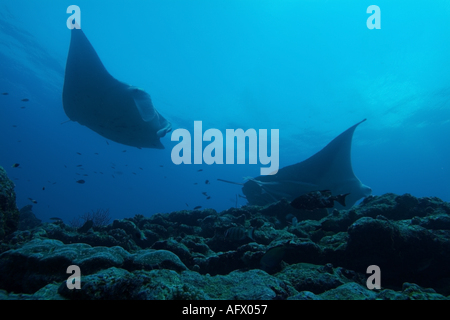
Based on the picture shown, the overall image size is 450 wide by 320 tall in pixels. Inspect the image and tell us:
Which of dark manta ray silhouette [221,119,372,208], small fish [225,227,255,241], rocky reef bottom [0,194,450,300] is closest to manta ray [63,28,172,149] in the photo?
rocky reef bottom [0,194,450,300]

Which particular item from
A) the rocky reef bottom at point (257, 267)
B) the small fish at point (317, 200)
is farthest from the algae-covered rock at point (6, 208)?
the small fish at point (317, 200)

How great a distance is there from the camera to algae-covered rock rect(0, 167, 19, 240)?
15.5 ft

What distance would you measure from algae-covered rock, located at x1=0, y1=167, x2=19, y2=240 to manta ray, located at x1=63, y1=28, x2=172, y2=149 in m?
3.56

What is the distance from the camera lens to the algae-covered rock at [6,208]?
4722mm

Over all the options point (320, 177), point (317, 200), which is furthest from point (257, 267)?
point (320, 177)

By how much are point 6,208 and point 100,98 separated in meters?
4.22

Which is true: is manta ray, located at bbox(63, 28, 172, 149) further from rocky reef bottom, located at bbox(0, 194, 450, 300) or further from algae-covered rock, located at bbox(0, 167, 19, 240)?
Result: rocky reef bottom, located at bbox(0, 194, 450, 300)

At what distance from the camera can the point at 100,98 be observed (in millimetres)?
7324

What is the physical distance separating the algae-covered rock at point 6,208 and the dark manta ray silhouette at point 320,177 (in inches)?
315

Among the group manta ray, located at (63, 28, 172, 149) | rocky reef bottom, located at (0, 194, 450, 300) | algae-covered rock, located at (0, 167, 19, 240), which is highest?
manta ray, located at (63, 28, 172, 149)

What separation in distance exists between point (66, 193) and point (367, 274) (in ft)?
416

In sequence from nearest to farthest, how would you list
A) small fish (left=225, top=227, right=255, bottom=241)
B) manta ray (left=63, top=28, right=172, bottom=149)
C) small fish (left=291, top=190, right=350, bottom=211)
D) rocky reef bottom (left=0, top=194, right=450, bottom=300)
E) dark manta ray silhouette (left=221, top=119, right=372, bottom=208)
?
rocky reef bottom (left=0, top=194, right=450, bottom=300) < small fish (left=291, top=190, right=350, bottom=211) < small fish (left=225, top=227, right=255, bottom=241) < manta ray (left=63, top=28, right=172, bottom=149) < dark manta ray silhouette (left=221, top=119, right=372, bottom=208)
